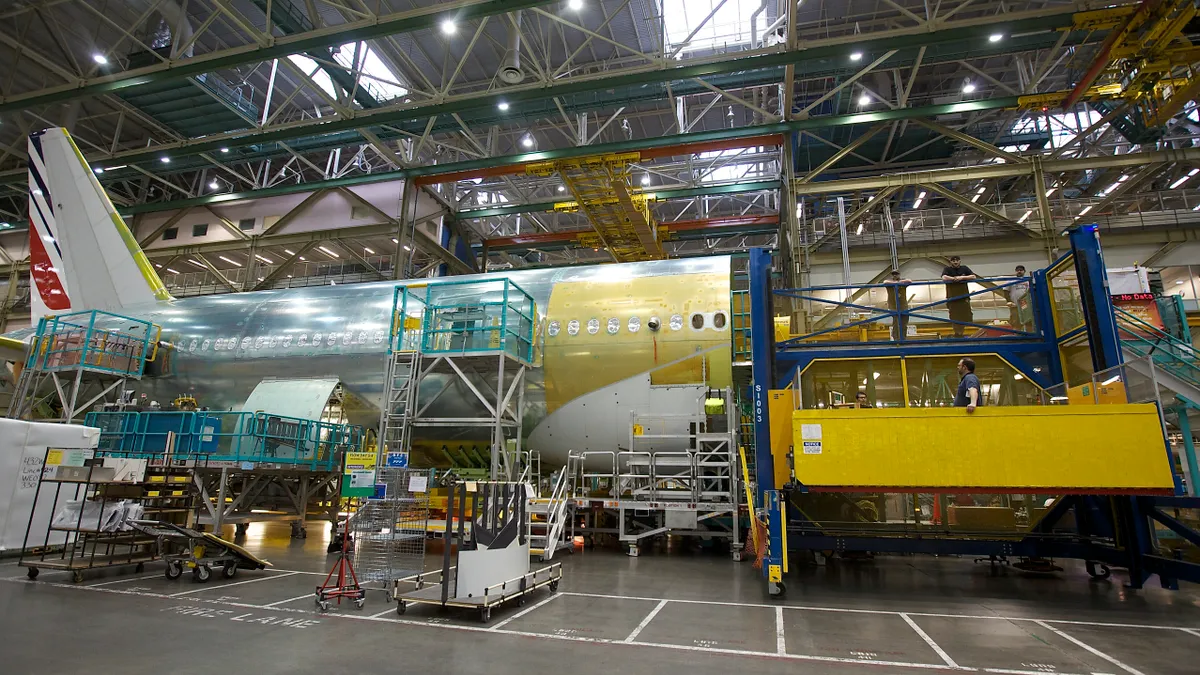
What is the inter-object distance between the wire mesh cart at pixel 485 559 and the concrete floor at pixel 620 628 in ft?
0.75

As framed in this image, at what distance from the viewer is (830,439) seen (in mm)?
8320

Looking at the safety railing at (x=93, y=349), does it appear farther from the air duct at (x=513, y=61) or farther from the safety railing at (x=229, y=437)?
the air duct at (x=513, y=61)

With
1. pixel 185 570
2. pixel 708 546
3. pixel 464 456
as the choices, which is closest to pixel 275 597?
pixel 185 570

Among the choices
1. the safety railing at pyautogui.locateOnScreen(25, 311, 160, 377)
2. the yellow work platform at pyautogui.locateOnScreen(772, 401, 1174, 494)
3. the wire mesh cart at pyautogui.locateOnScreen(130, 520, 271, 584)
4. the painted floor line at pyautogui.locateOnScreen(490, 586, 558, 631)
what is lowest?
the painted floor line at pyautogui.locateOnScreen(490, 586, 558, 631)

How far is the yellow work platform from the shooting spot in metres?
7.53

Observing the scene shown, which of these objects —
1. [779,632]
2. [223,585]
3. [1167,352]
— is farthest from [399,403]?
[1167,352]

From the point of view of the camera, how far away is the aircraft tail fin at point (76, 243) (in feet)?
67.8

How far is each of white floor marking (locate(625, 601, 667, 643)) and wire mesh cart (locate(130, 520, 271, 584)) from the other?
263 inches

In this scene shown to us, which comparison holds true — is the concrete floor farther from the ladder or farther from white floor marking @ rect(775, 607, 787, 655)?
the ladder

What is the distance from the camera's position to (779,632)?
267 inches

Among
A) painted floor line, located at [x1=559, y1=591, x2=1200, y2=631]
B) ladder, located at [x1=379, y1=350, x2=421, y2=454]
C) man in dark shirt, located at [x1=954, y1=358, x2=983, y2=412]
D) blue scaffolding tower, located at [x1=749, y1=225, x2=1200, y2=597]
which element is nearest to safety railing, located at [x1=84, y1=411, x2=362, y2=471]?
ladder, located at [x1=379, y1=350, x2=421, y2=454]

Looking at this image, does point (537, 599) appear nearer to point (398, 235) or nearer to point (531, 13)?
point (531, 13)

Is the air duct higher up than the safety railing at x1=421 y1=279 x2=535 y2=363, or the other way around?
the air duct

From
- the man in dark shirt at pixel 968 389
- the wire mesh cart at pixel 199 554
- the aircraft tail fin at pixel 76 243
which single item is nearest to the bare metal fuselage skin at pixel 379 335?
the aircraft tail fin at pixel 76 243
